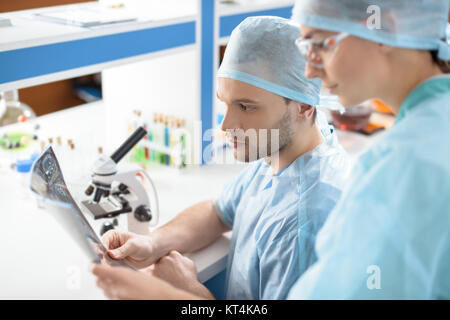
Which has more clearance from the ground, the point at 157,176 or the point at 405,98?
the point at 405,98

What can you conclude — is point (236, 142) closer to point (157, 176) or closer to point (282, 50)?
point (282, 50)

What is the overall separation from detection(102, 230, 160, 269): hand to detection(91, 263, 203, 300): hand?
399 mm

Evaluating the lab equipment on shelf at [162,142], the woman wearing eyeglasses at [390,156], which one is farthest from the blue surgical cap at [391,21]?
the lab equipment on shelf at [162,142]

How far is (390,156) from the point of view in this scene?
0.80 m

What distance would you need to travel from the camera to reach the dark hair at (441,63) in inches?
34.4

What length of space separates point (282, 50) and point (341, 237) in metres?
0.64

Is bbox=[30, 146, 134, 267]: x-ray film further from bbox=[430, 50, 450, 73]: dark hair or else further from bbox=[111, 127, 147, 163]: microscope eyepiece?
bbox=[430, 50, 450, 73]: dark hair

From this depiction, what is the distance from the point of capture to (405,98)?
871 mm

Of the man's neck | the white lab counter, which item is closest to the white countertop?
the white lab counter

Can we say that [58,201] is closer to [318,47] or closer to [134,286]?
A: [134,286]

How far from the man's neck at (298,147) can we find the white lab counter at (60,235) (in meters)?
0.38

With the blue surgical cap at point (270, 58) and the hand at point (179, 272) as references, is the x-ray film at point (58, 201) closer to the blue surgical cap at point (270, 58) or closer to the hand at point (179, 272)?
the hand at point (179, 272)
